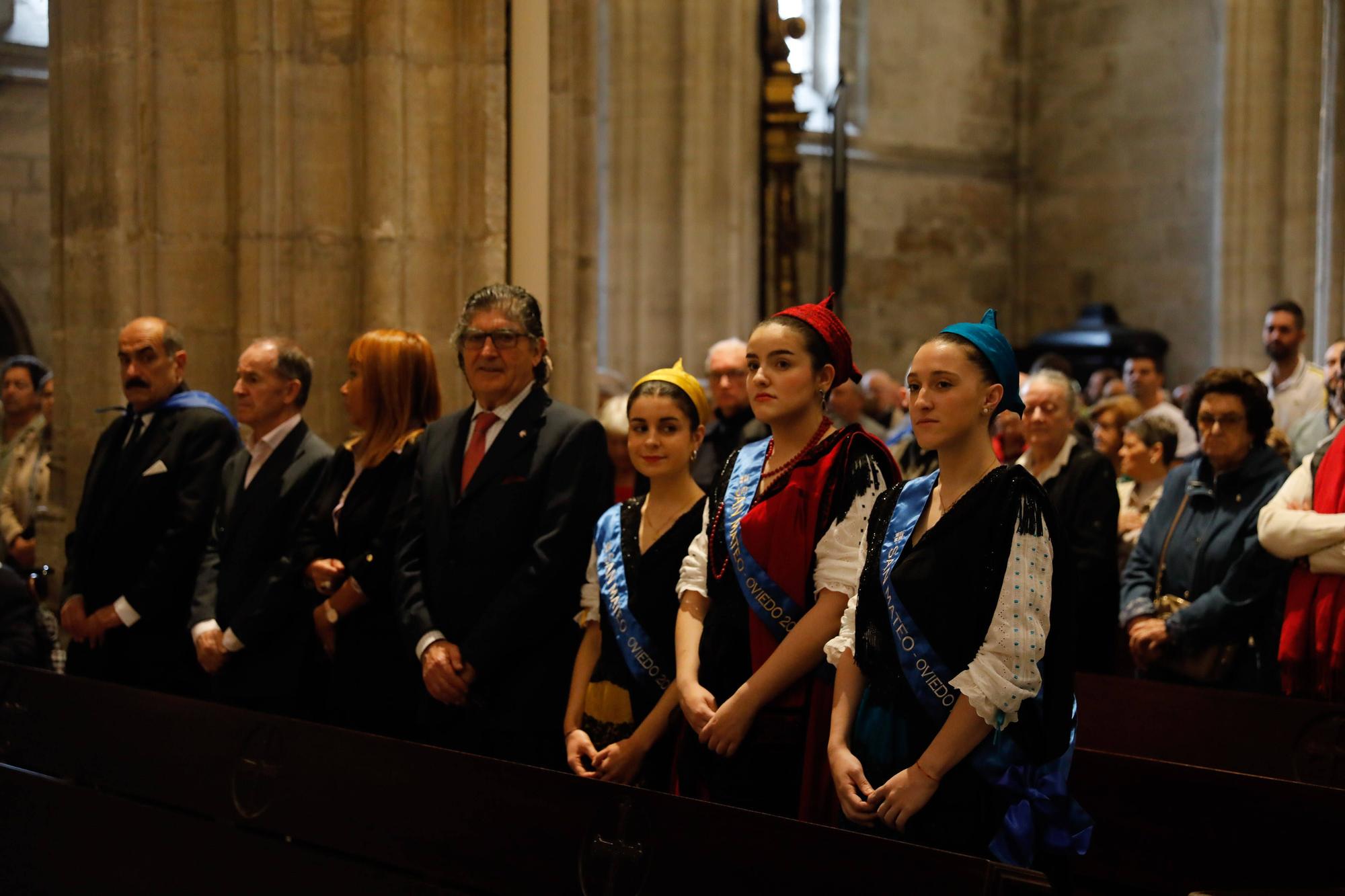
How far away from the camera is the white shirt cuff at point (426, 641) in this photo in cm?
341

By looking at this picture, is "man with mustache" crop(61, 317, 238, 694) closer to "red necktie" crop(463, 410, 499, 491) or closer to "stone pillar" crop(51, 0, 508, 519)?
"stone pillar" crop(51, 0, 508, 519)

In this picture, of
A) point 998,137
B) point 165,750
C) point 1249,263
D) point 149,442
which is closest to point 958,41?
point 998,137

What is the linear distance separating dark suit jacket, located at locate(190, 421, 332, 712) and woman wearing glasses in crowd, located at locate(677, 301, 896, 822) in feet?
4.77

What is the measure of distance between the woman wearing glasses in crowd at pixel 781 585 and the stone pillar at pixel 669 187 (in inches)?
284

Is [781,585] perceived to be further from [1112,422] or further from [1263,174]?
[1263,174]

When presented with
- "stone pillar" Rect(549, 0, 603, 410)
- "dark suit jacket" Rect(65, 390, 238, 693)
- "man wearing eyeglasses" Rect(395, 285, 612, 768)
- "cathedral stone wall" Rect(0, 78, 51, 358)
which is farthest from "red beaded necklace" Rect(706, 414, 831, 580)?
"cathedral stone wall" Rect(0, 78, 51, 358)

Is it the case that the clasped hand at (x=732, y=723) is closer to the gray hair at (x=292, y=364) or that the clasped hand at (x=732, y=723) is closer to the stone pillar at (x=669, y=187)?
the gray hair at (x=292, y=364)

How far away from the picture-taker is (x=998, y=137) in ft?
44.2

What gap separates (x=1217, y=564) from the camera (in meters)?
4.05

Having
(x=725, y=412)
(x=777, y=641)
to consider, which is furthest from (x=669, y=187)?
(x=777, y=641)

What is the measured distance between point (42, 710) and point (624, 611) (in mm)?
1724

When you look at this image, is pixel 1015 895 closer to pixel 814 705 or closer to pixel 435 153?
pixel 814 705

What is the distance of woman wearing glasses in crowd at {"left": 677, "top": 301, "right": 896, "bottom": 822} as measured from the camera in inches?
108

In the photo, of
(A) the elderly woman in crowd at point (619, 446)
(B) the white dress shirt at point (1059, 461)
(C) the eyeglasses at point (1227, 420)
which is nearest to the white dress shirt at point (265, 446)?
(A) the elderly woman in crowd at point (619, 446)
